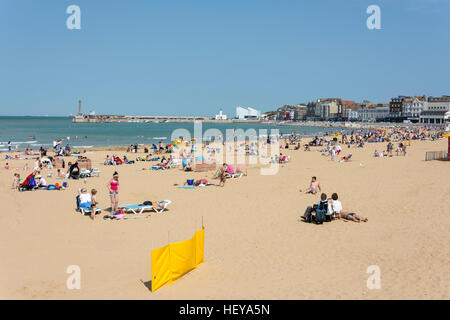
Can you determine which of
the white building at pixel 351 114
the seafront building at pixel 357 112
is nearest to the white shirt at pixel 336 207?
the seafront building at pixel 357 112

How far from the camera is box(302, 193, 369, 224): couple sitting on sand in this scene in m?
8.55

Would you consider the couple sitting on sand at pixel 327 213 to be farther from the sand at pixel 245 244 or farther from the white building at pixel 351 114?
the white building at pixel 351 114

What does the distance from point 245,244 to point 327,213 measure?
8.02ft

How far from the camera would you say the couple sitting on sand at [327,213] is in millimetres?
8547

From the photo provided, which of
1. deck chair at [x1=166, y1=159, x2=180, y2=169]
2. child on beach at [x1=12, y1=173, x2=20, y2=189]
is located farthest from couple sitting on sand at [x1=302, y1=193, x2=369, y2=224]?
deck chair at [x1=166, y1=159, x2=180, y2=169]

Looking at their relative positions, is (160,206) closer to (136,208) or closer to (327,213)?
(136,208)

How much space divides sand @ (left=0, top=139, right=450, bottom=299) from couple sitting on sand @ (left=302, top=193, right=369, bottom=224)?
22 cm

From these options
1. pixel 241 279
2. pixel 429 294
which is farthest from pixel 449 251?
pixel 241 279

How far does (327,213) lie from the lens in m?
8.66

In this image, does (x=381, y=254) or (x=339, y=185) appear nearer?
(x=381, y=254)

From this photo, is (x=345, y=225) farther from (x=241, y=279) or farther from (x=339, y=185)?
(x=339, y=185)

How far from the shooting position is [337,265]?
20.0ft
